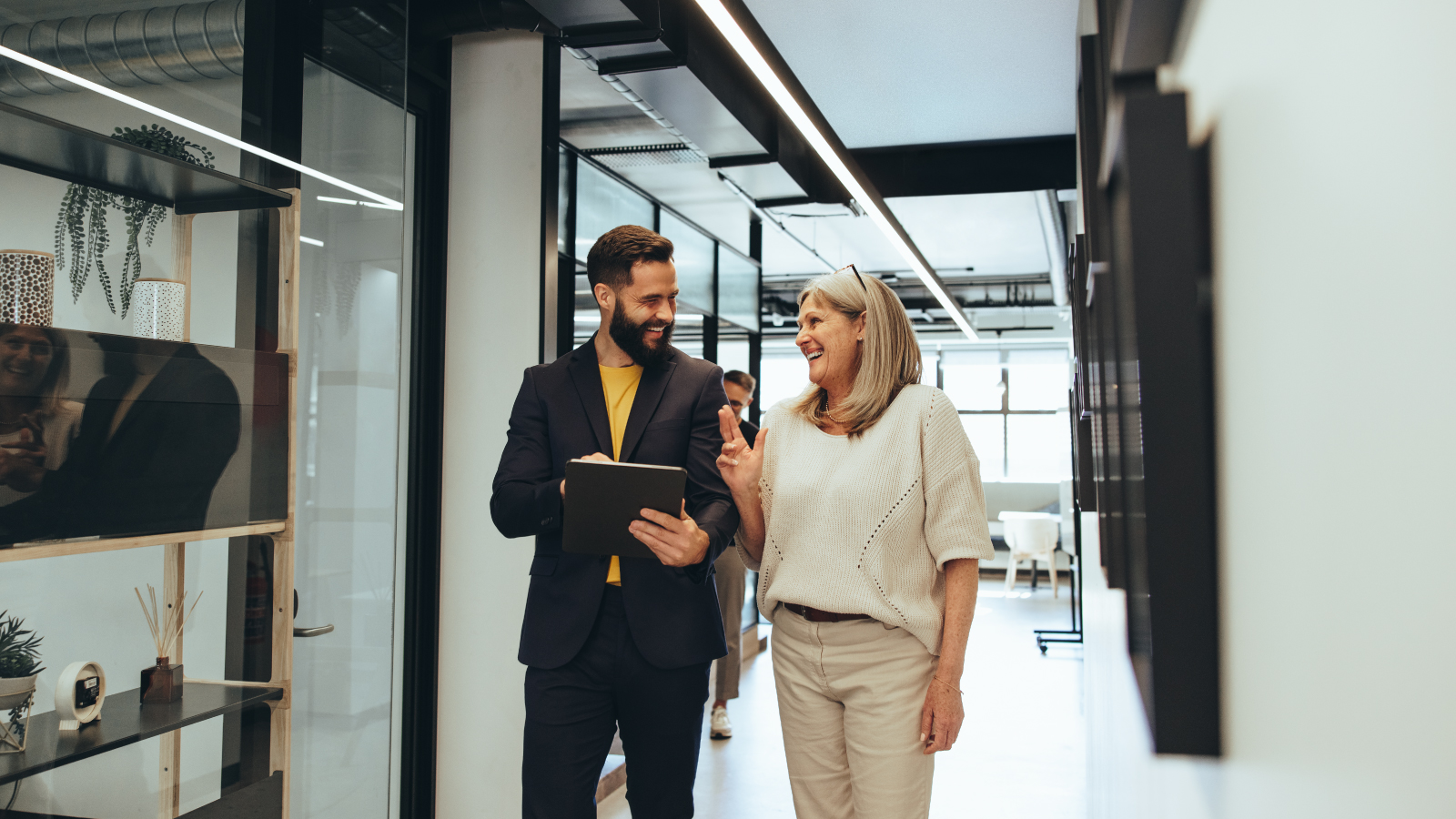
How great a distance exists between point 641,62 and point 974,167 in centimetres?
287

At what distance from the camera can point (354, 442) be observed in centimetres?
238

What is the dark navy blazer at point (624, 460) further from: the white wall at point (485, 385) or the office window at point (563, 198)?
the office window at point (563, 198)

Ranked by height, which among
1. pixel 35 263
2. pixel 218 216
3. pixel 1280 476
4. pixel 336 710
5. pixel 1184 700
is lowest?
pixel 336 710

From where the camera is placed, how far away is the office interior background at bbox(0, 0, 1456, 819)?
15.6 inches

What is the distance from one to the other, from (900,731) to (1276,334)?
1412mm

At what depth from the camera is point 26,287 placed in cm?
151

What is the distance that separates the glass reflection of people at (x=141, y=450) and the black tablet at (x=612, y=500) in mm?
791

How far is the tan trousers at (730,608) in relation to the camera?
15.2 ft

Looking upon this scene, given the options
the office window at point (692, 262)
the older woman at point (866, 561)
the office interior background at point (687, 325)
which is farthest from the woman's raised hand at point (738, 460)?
the office window at point (692, 262)

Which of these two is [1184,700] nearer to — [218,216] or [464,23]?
[218,216]

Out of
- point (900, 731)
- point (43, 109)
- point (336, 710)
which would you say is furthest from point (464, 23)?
point (900, 731)

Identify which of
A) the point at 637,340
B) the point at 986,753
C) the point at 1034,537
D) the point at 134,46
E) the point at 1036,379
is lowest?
the point at 986,753

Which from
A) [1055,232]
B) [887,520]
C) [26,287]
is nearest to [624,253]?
[887,520]

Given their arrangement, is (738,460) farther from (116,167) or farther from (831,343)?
(116,167)
